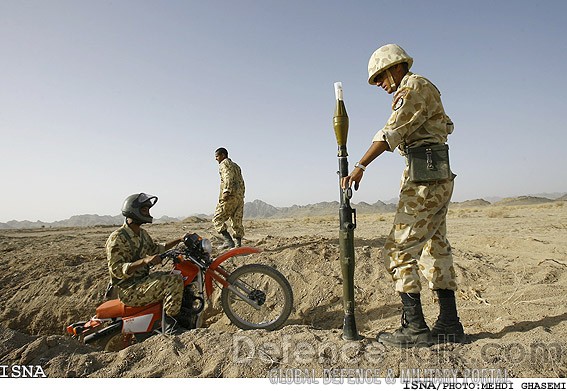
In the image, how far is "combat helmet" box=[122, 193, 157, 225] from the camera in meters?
3.55

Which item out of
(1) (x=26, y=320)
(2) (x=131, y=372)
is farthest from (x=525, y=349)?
(1) (x=26, y=320)

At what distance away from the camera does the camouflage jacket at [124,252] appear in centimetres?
343

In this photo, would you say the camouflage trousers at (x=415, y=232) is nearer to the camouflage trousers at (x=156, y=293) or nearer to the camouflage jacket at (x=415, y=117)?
the camouflage jacket at (x=415, y=117)

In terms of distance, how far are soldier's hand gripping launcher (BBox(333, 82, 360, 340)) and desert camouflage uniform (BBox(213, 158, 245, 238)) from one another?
4738 mm

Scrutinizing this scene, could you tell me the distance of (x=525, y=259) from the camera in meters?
5.53

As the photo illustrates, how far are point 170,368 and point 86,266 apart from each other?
4.65m

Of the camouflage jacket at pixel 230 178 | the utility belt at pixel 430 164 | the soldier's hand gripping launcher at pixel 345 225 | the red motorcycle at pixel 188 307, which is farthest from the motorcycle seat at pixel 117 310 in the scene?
the camouflage jacket at pixel 230 178

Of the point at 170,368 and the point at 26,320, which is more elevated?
the point at 170,368

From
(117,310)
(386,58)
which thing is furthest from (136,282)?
(386,58)

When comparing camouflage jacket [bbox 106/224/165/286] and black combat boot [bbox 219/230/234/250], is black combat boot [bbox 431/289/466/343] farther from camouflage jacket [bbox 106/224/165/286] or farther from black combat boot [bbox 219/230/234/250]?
black combat boot [bbox 219/230/234/250]

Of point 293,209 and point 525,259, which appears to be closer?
point 525,259

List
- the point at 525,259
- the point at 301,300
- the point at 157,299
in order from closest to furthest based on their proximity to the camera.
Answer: the point at 157,299
the point at 301,300
the point at 525,259

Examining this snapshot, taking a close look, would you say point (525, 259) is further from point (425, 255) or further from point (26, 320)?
point (26, 320)

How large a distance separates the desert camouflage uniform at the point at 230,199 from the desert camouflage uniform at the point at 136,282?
3675 millimetres
